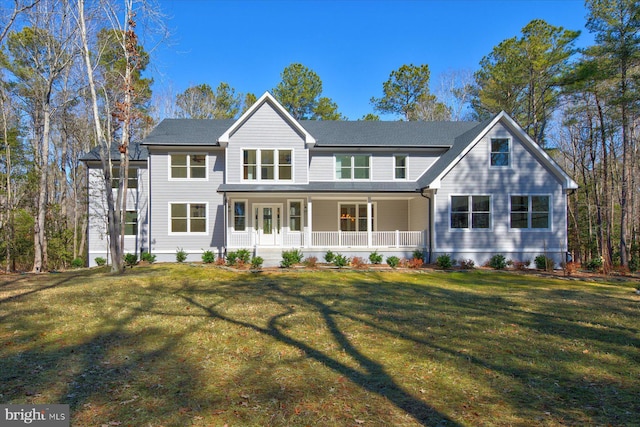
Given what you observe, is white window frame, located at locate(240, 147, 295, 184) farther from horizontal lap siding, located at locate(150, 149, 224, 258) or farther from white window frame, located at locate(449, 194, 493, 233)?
white window frame, located at locate(449, 194, 493, 233)

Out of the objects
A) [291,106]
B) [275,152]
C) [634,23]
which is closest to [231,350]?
[275,152]

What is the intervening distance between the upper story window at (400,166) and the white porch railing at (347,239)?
3.72 m

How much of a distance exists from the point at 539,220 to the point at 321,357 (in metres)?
16.4

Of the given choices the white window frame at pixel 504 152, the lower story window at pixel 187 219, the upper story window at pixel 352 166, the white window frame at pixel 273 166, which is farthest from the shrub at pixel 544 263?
the lower story window at pixel 187 219

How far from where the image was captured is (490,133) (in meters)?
18.1

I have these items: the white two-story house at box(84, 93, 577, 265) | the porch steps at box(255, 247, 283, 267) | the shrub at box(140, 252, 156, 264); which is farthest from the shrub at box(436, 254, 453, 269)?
the shrub at box(140, 252, 156, 264)

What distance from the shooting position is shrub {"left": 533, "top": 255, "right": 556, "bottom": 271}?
17359mm

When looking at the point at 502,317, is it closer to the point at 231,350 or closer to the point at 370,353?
the point at 370,353

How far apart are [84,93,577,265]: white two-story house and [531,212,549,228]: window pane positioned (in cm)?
5

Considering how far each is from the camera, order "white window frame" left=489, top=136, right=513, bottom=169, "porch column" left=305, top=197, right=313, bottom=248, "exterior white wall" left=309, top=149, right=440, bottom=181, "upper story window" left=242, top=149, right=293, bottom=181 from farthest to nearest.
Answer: "exterior white wall" left=309, top=149, right=440, bottom=181, "upper story window" left=242, top=149, right=293, bottom=181, "porch column" left=305, top=197, right=313, bottom=248, "white window frame" left=489, top=136, right=513, bottom=169

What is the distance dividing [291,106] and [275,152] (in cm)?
1697

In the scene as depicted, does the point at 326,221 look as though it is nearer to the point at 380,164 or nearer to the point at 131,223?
the point at 380,164

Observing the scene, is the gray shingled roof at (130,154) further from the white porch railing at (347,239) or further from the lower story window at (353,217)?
the lower story window at (353,217)

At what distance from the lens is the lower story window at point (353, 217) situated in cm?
2127
